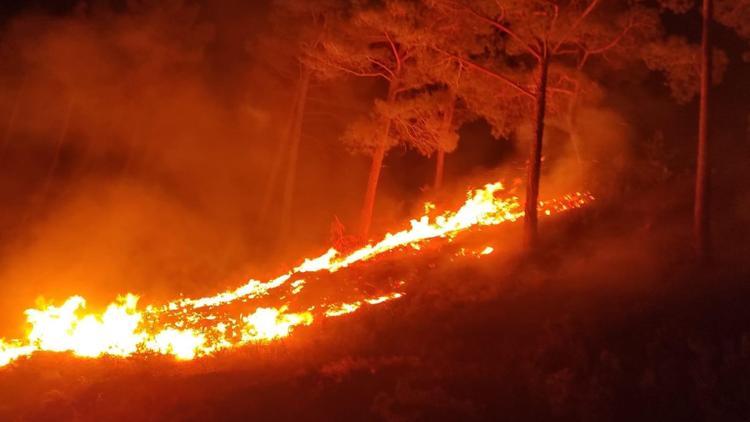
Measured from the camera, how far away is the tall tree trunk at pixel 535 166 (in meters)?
16.8

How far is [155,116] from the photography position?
106ft

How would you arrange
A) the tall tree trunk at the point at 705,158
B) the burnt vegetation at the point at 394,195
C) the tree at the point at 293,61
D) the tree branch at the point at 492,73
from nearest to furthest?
the burnt vegetation at the point at 394,195 < the tall tree trunk at the point at 705,158 < the tree branch at the point at 492,73 < the tree at the point at 293,61

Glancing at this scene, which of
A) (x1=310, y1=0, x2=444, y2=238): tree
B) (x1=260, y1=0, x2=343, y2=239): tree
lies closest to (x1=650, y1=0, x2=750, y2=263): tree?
(x1=310, y1=0, x2=444, y2=238): tree

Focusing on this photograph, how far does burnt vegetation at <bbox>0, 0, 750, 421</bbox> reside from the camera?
1067cm

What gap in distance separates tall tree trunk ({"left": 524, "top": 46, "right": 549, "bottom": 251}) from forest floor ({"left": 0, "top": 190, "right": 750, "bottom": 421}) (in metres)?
1.90

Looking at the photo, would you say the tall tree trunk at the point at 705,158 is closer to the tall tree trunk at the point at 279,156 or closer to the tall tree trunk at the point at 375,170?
the tall tree trunk at the point at 375,170

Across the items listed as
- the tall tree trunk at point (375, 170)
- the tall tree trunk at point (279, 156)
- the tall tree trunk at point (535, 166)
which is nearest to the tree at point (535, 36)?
the tall tree trunk at point (535, 166)

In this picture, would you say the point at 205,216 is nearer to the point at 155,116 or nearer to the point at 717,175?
the point at 155,116

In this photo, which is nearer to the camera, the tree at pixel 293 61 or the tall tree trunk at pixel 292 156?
the tree at pixel 293 61

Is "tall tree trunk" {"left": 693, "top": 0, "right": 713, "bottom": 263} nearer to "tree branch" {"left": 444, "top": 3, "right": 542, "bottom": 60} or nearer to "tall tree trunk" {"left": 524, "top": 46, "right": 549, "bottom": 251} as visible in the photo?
"tall tree trunk" {"left": 524, "top": 46, "right": 549, "bottom": 251}

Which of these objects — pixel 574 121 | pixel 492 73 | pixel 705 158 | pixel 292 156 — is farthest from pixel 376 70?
pixel 705 158

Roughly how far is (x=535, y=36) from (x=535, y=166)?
9.10 feet

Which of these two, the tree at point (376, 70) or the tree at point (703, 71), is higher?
the tree at point (376, 70)

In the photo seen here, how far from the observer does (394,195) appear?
34.1 metres
